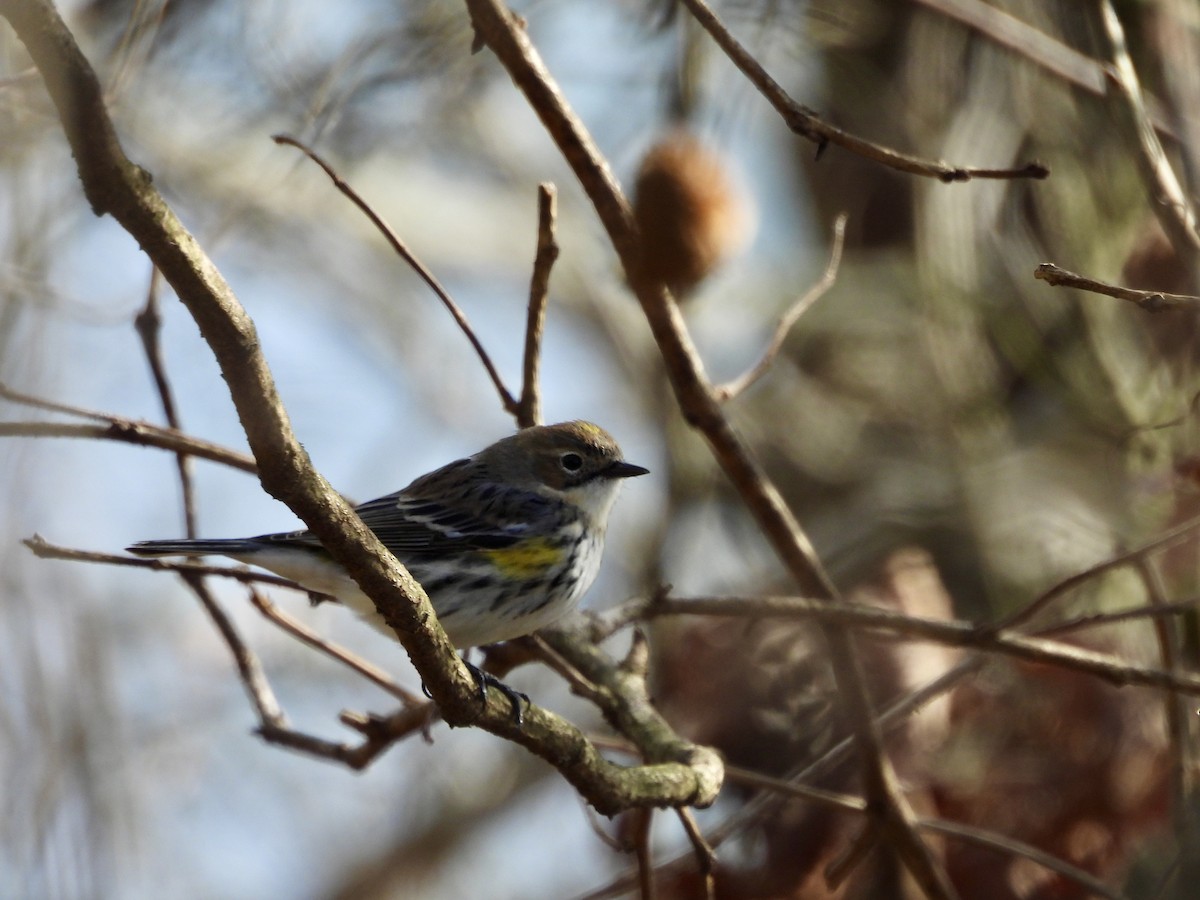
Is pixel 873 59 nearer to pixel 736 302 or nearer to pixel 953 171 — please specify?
pixel 736 302

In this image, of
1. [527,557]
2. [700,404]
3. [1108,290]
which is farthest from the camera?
[527,557]

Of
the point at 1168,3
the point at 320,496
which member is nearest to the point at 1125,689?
the point at 1168,3

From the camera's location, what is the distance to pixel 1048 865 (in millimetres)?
3961

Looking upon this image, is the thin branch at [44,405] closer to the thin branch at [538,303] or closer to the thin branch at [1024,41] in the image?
the thin branch at [538,303]

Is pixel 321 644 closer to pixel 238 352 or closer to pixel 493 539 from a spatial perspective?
pixel 493 539

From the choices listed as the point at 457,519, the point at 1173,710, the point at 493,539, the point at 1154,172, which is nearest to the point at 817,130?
the point at 1154,172

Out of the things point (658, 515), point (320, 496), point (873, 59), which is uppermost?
point (873, 59)

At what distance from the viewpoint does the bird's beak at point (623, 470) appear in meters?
5.45

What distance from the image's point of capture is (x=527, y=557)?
493 cm

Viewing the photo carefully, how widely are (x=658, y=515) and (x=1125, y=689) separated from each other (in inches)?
123

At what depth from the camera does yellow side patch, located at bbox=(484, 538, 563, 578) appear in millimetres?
4805

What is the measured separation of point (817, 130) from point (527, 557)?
2416 millimetres

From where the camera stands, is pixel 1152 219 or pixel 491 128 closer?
pixel 1152 219


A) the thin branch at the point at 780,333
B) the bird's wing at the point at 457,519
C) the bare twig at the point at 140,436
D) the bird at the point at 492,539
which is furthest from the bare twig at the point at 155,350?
the thin branch at the point at 780,333
